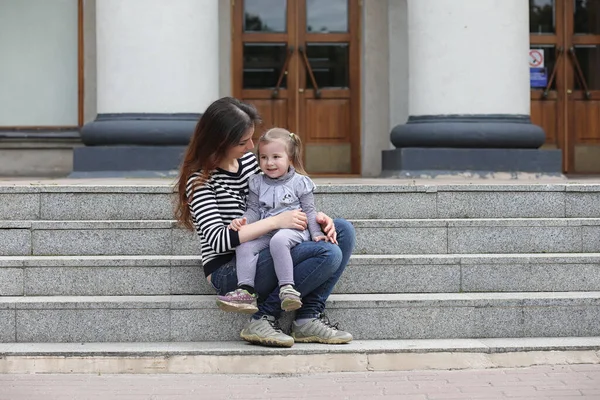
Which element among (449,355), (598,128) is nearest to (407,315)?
(449,355)

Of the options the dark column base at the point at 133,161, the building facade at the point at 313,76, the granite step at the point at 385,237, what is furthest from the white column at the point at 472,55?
the granite step at the point at 385,237

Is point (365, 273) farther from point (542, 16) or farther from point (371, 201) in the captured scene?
point (542, 16)

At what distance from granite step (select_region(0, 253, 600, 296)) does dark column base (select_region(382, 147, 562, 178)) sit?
13.5 ft

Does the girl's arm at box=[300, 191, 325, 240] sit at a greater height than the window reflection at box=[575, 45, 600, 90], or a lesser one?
lesser

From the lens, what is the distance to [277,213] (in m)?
6.12

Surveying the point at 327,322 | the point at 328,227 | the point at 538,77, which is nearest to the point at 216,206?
the point at 328,227

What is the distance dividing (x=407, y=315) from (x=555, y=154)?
5355 mm

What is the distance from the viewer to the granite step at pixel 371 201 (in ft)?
24.4

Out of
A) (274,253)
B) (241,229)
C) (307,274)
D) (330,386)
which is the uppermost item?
(241,229)

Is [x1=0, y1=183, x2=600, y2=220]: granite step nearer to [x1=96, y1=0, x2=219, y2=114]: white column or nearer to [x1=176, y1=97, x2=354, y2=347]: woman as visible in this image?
[x1=176, y1=97, x2=354, y2=347]: woman

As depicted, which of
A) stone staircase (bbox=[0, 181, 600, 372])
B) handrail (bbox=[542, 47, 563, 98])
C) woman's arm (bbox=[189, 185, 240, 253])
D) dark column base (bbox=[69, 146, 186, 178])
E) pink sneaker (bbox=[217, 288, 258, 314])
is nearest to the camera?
pink sneaker (bbox=[217, 288, 258, 314])

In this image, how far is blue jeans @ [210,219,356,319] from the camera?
19.6 feet

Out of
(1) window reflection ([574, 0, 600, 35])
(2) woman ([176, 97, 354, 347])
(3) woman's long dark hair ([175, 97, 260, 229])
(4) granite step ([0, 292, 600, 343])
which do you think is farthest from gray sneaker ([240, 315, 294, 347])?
(1) window reflection ([574, 0, 600, 35])

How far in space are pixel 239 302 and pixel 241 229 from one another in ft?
1.40
